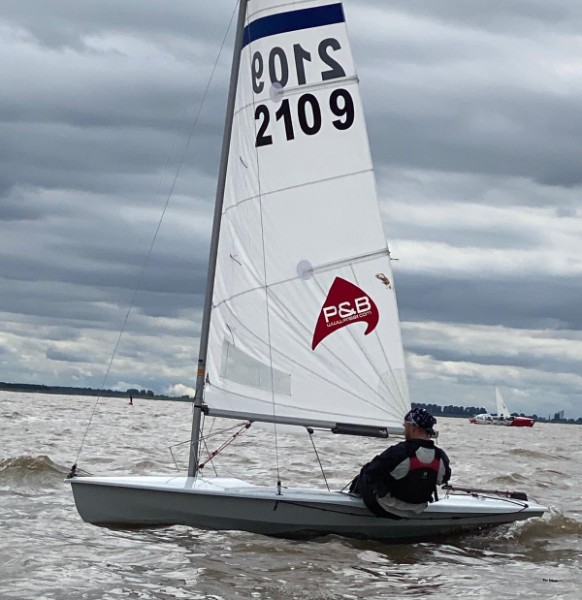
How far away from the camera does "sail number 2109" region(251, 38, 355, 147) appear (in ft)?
40.1

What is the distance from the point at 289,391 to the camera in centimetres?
1208

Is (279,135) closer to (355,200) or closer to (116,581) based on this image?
(355,200)

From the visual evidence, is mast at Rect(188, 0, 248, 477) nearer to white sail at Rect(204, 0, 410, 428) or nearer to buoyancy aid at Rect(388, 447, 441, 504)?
white sail at Rect(204, 0, 410, 428)

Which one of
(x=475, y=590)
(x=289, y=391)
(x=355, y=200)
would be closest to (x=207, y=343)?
(x=289, y=391)

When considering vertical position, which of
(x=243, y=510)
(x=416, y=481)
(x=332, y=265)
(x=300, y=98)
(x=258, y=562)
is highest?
(x=300, y=98)

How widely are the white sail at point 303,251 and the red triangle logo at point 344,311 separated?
0.04ft

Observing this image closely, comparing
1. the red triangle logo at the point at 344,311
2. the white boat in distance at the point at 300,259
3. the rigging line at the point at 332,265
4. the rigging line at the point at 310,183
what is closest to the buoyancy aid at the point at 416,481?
the white boat in distance at the point at 300,259

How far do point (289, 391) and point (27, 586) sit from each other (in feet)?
12.6

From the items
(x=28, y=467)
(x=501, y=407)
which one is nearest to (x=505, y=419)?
(x=501, y=407)

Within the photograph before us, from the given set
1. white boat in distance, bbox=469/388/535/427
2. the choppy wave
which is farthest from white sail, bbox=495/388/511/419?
the choppy wave

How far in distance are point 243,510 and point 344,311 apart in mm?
2438

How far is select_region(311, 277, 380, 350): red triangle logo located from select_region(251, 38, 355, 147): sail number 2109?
5.85 ft

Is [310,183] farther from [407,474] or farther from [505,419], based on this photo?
[505,419]

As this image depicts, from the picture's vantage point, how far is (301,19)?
1221 centimetres
